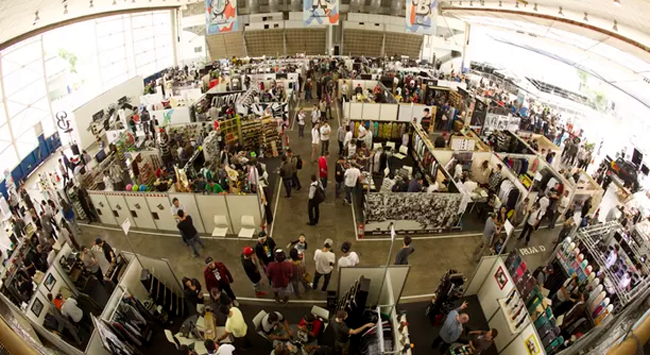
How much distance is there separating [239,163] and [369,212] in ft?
15.1

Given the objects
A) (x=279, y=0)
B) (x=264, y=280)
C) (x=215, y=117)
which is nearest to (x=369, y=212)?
(x=264, y=280)

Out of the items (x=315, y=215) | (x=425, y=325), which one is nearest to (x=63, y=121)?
(x=315, y=215)

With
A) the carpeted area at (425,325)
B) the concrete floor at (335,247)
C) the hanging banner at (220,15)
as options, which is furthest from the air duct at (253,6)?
the carpeted area at (425,325)

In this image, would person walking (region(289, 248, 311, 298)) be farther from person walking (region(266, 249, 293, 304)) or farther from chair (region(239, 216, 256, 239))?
chair (region(239, 216, 256, 239))

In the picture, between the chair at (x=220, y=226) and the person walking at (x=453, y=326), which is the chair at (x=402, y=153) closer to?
the chair at (x=220, y=226)

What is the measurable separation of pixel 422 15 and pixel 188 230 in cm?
1645

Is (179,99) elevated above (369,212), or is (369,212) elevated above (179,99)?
(179,99)

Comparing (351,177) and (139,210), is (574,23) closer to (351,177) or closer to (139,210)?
(351,177)

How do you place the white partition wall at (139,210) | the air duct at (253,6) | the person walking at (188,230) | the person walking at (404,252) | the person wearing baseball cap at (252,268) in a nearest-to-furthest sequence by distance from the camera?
the person wearing baseball cap at (252,268) < the person walking at (404,252) < the person walking at (188,230) < the white partition wall at (139,210) < the air duct at (253,6)

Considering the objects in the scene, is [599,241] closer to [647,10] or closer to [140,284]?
[647,10]

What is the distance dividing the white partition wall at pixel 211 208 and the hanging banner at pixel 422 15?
48.2ft

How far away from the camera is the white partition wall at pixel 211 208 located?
8461 millimetres

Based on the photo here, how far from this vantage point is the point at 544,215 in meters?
9.37

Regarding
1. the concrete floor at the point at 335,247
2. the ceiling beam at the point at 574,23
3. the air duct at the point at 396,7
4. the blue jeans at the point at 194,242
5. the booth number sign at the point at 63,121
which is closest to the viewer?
the concrete floor at the point at 335,247
